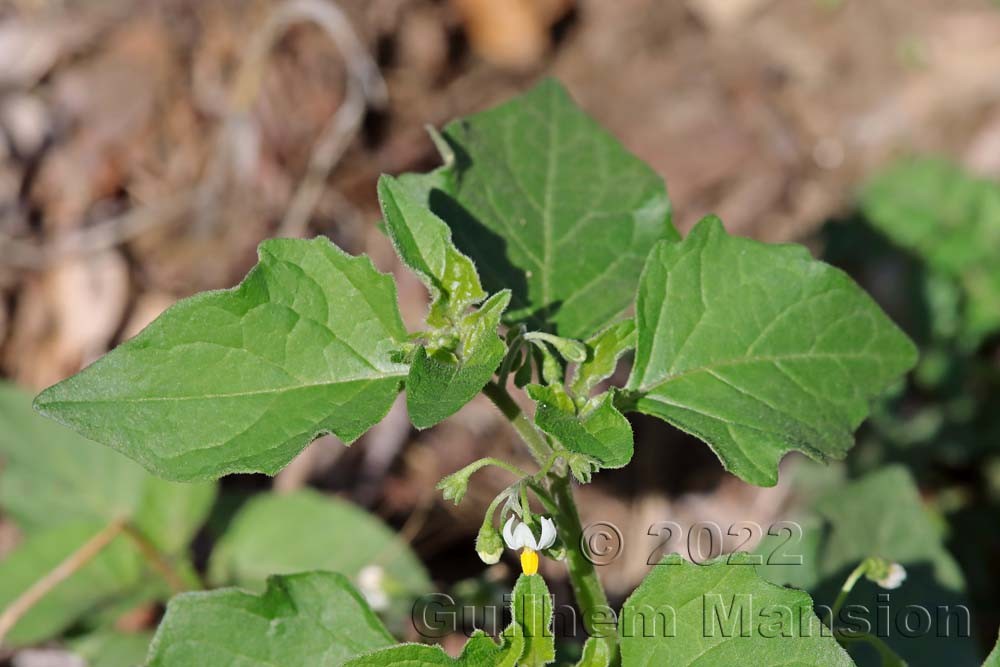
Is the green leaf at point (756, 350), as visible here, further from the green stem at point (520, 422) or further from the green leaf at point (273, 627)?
the green leaf at point (273, 627)

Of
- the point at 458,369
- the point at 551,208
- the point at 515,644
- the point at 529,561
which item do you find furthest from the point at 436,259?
the point at 515,644

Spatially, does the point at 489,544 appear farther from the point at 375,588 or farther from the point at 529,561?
the point at 375,588

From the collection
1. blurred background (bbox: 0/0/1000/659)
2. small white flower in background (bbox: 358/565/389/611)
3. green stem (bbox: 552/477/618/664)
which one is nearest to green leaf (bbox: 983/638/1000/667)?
green stem (bbox: 552/477/618/664)

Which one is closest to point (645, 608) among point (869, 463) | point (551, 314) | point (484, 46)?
point (551, 314)

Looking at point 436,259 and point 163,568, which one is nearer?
point 436,259

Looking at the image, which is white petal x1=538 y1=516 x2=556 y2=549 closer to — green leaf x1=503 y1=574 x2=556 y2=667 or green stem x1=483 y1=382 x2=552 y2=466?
green leaf x1=503 y1=574 x2=556 y2=667

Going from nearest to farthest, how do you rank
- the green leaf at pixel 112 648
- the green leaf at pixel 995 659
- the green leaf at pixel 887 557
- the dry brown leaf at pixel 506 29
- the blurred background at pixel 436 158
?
the green leaf at pixel 995 659 → the green leaf at pixel 887 557 → the green leaf at pixel 112 648 → the blurred background at pixel 436 158 → the dry brown leaf at pixel 506 29

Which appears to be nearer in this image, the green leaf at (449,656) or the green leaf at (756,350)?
the green leaf at (449,656)

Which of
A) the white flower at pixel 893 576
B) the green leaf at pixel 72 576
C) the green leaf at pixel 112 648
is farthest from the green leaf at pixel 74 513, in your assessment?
the white flower at pixel 893 576
